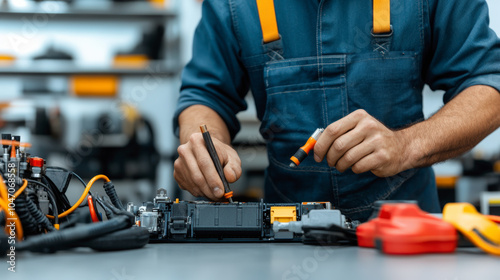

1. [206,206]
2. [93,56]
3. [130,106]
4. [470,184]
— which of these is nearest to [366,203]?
[206,206]

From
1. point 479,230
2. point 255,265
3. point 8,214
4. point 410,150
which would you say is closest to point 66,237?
point 8,214

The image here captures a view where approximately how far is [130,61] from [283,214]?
2.24 meters

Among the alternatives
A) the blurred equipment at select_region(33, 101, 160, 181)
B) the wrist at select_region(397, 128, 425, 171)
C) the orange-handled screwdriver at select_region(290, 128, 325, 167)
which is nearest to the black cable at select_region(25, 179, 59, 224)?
the orange-handled screwdriver at select_region(290, 128, 325, 167)

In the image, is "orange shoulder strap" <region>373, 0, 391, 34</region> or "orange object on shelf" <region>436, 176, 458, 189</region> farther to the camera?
"orange object on shelf" <region>436, 176, 458, 189</region>

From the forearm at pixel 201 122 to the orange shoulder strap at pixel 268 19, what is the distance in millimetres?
238

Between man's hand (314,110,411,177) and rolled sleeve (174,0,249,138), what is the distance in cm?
45

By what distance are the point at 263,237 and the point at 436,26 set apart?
26.8 inches

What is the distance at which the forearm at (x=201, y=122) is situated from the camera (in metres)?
1.02

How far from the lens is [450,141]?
853 millimetres

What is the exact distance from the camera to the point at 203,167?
2.51 feet

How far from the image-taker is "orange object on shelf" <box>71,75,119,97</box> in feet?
8.72

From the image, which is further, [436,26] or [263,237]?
[436,26]

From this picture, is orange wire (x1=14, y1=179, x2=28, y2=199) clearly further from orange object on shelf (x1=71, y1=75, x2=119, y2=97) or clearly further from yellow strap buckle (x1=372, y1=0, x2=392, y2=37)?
orange object on shelf (x1=71, y1=75, x2=119, y2=97)

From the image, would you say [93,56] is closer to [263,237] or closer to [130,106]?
[130,106]
